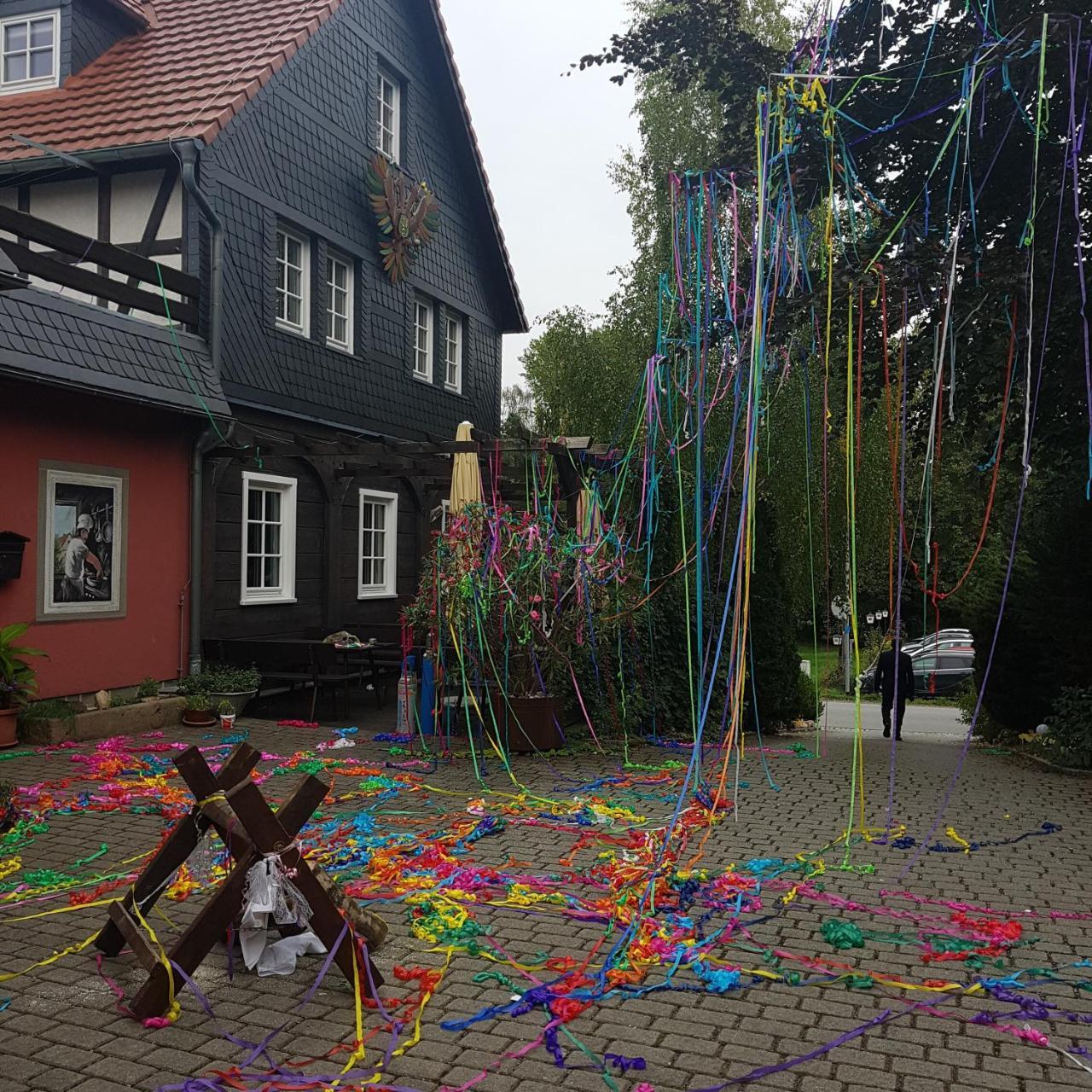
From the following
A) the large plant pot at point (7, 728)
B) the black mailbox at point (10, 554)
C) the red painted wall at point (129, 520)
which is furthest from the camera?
the red painted wall at point (129, 520)

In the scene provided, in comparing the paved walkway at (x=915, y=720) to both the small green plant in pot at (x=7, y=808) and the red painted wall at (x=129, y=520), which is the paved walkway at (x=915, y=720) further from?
the small green plant in pot at (x=7, y=808)

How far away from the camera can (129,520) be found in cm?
1051

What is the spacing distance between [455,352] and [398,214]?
122 inches

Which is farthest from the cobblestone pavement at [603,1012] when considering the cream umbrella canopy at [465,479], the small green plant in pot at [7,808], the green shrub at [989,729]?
the green shrub at [989,729]

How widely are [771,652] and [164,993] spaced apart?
29.2 feet

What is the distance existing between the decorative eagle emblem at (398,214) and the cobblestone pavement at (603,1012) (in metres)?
10.6

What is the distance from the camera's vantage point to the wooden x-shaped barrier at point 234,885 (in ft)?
12.3

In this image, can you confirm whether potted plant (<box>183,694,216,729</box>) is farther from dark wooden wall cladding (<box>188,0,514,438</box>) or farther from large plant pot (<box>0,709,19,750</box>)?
dark wooden wall cladding (<box>188,0,514,438</box>)

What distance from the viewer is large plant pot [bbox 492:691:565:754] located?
932cm

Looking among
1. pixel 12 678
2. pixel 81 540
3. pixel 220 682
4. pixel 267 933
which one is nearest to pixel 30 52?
pixel 81 540

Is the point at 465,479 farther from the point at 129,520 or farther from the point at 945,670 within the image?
the point at 945,670

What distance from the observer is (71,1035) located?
141 inches

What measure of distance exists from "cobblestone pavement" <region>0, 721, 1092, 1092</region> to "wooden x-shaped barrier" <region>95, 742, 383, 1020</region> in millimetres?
137

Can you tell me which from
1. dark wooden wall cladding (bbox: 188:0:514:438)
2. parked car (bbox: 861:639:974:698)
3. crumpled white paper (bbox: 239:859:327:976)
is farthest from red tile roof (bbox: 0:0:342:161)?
parked car (bbox: 861:639:974:698)
